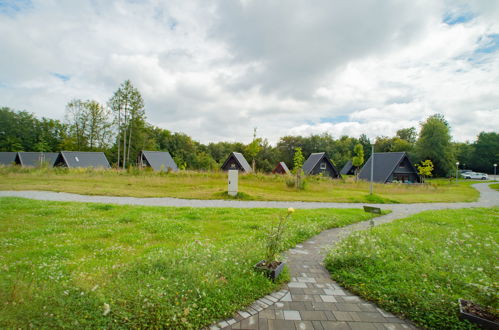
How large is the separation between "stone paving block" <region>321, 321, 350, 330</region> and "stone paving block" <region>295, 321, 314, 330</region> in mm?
153

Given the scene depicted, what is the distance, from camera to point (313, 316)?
313 centimetres

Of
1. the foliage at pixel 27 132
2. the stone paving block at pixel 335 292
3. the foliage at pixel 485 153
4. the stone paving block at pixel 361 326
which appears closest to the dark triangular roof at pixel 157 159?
the foliage at pixel 27 132

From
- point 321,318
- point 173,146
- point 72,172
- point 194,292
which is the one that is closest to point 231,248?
point 194,292

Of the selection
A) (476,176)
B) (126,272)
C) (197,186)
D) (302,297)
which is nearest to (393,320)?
(302,297)

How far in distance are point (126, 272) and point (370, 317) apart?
11.1ft

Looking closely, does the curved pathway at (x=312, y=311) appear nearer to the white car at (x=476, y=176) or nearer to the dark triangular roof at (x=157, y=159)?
the dark triangular roof at (x=157, y=159)

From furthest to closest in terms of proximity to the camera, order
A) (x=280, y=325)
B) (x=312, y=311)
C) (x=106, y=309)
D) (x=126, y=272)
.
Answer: (x=126, y=272)
(x=312, y=311)
(x=280, y=325)
(x=106, y=309)

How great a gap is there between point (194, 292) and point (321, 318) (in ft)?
5.32

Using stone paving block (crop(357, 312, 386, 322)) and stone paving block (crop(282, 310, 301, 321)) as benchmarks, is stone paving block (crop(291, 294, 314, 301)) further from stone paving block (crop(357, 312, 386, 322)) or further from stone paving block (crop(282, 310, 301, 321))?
stone paving block (crop(357, 312, 386, 322))

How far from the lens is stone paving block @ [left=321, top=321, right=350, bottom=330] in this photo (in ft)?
9.55

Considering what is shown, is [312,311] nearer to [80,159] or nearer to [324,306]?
[324,306]

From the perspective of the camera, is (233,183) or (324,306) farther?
(233,183)

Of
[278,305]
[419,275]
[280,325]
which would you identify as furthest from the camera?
[419,275]

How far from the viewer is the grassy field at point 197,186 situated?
15496 millimetres
